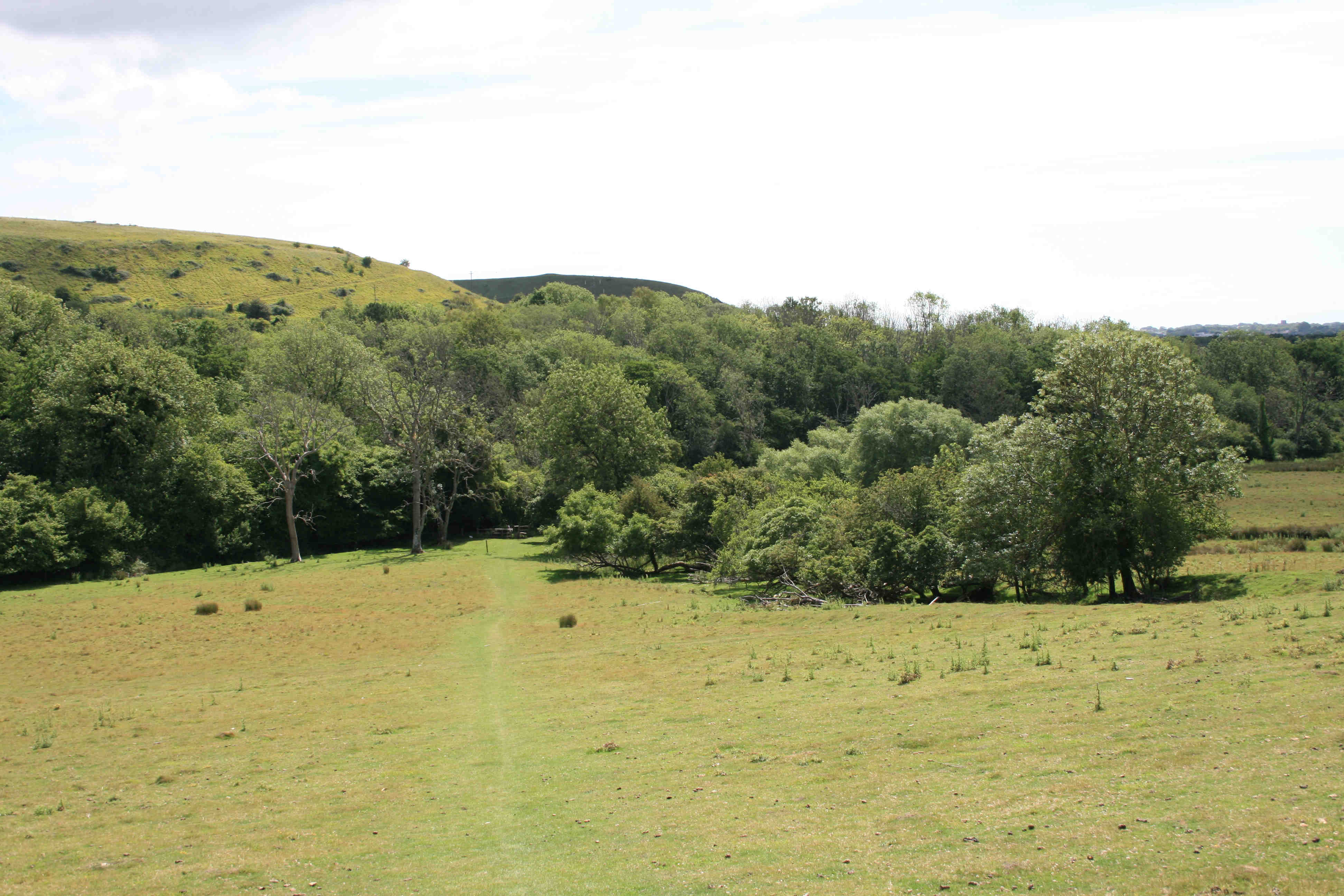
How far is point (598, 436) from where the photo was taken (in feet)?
219

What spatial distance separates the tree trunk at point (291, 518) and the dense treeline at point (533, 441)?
558 mm

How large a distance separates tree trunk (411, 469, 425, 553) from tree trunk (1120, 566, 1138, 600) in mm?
49347

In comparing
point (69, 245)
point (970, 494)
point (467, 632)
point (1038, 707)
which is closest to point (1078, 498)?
point (970, 494)

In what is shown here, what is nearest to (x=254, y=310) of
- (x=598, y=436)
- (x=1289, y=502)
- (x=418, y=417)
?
(x=418, y=417)

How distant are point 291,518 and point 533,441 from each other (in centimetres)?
2115

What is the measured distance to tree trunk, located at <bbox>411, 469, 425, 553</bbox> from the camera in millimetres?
64688

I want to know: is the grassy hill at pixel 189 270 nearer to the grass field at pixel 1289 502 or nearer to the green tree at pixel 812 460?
the green tree at pixel 812 460

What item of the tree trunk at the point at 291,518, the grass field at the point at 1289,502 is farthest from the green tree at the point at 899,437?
the tree trunk at the point at 291,518

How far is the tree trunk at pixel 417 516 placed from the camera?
64.7m

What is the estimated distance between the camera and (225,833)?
44.7 ft

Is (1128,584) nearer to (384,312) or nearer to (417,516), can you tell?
(417,516)

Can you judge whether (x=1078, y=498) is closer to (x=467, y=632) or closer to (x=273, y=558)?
(x=467, y=632)

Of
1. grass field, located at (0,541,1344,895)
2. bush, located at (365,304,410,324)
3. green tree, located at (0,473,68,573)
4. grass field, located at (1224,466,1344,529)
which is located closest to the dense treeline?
green tree, located at (0,473,68,573)

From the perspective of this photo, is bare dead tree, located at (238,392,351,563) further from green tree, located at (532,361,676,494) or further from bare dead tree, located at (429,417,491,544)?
green tree, located at (532,361,676,494)
